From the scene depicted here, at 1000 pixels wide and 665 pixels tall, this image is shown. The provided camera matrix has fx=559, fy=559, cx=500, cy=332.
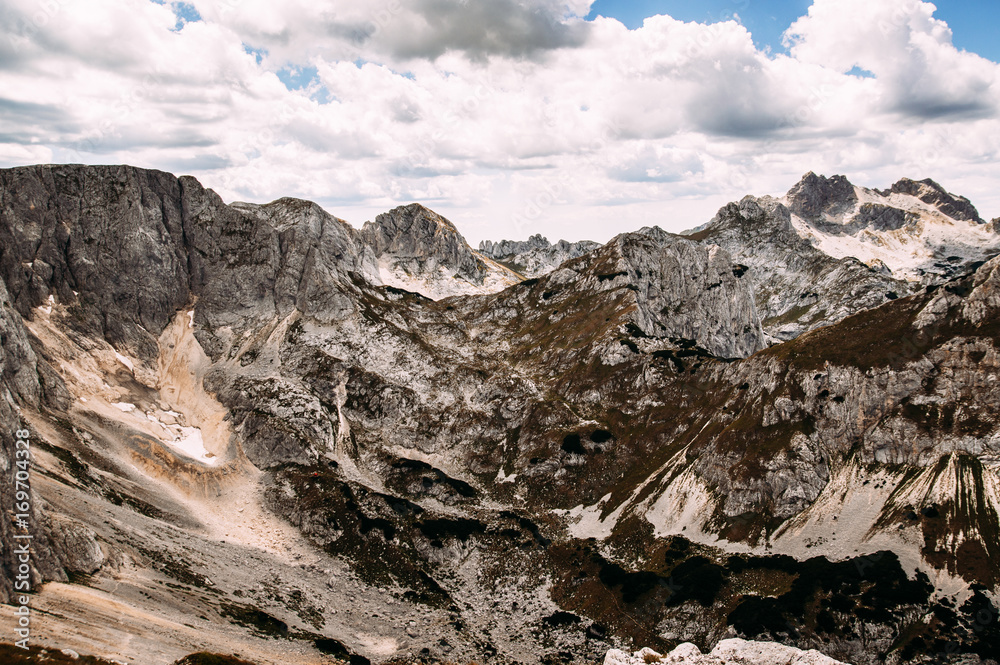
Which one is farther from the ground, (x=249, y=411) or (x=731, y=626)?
(x=249, y=411)

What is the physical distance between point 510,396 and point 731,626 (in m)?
73.3

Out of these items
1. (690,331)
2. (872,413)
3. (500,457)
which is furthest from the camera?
(690,331)

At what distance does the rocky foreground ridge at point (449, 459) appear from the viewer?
2660 inches

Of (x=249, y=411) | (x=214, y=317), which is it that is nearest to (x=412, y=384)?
(x=249, y=411)

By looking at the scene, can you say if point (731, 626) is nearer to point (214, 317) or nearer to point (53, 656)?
point (53, 656)

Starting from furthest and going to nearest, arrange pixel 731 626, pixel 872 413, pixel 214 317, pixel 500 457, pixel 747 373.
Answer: pixel 214 317, pixel 500 457, pixel 747 373, pixel 872 413, pixel 731 626

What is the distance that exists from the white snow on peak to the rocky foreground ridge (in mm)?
19945

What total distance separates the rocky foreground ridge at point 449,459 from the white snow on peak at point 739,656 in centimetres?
1995

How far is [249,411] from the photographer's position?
12394 centimetres

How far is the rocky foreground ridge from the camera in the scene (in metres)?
67.6
